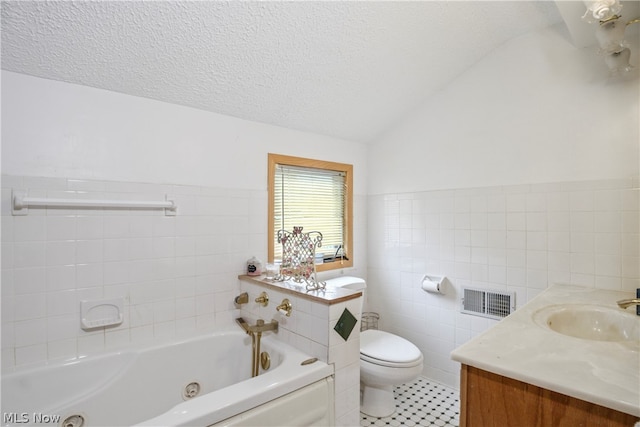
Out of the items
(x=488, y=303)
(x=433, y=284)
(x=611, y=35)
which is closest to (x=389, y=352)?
(x=433, y=284)

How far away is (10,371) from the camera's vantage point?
1.48 metres

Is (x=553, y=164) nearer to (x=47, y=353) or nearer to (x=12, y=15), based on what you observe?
(x=12, y=15)

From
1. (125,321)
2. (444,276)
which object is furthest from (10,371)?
(444,276)

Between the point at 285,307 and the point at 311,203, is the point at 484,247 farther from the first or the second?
the point at 285,307

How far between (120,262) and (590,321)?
2406mm

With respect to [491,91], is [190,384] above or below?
below

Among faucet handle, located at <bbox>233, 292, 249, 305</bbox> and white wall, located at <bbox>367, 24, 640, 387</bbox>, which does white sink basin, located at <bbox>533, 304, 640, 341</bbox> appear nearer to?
white wall, located at <bbox>367, 24, 640, 387</bbox>

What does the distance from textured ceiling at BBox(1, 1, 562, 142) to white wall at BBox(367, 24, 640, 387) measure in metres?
0.29

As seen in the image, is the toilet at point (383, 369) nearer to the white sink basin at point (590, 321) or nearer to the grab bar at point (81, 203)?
the white sink basin at point (590, 321)

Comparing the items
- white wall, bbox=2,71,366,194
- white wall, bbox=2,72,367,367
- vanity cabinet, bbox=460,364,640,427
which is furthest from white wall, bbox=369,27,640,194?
vanity cabinet, bbox=460,364,640,427

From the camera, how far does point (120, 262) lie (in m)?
1.78

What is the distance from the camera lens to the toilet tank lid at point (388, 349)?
2.01 metres

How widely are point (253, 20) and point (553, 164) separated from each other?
2.02 meters

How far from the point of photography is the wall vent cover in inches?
87.0
